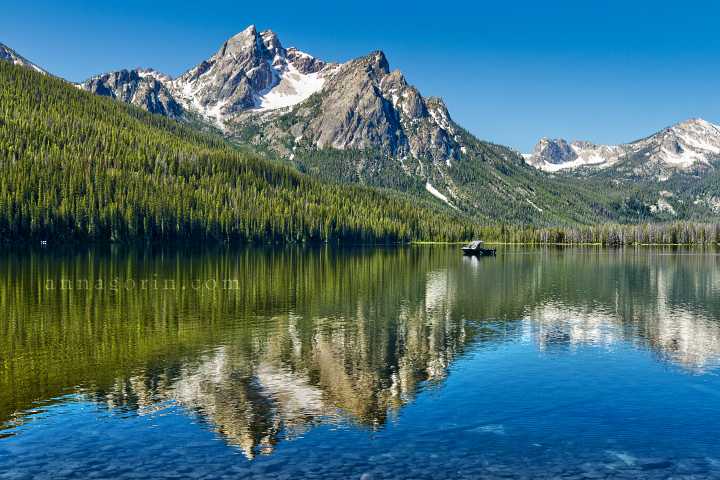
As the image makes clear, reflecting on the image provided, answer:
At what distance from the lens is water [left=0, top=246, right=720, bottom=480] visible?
63.2ft

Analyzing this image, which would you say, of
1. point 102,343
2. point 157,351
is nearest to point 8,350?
point 102,343

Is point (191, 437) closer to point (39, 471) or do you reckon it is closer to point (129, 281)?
point (39, 471)

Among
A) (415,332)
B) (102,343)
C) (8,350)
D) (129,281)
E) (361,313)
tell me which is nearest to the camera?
(8,350)

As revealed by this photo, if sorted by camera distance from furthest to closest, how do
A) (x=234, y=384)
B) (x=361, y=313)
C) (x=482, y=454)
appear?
(x=361, y=313), (x=234, y=384), (x=482, y=454)

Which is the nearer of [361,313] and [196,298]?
[361,313]

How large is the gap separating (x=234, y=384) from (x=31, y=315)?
28.6 meters

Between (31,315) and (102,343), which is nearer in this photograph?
(102,343)

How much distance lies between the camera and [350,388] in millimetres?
27875

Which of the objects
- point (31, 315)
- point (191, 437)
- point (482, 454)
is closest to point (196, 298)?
point (31, 315)

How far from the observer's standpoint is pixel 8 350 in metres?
33.8

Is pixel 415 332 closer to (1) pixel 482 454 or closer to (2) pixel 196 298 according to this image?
(1) pixel 482 454

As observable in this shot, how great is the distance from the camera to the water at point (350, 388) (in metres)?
19.3

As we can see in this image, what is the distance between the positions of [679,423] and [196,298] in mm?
47999

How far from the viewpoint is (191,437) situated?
826 inches
